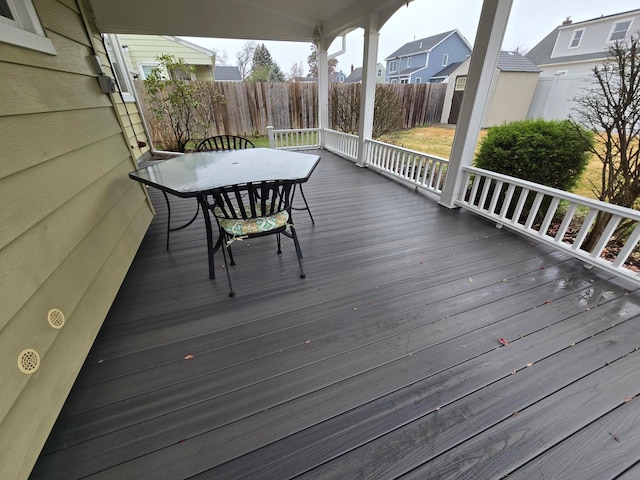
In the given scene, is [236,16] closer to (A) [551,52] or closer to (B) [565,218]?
(A) [551,52]

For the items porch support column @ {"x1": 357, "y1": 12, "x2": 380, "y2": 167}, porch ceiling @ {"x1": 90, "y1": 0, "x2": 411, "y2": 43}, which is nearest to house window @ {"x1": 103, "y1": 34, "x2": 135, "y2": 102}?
porch ceiling @ {"x1": 90, "y1": 0, "x2": 411, "y2": 43}

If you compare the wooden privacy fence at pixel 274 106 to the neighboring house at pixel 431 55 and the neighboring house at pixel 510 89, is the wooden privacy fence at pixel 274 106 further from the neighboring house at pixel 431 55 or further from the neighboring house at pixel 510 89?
the neighboring house at pixel 431 55

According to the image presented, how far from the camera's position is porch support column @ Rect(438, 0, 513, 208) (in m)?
2.32

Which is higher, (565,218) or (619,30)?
(619,30)

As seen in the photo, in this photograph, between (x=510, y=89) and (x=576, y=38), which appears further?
(x=510, y=89)

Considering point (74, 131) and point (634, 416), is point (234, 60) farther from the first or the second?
point (634, 416)

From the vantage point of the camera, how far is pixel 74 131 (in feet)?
5.31

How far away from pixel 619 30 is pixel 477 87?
35.5 inches

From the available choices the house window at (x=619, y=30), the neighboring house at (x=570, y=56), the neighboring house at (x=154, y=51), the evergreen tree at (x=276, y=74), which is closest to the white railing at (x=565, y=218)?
the neighboring house at (x=570, y=56)

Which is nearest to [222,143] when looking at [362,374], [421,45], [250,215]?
[250,215]

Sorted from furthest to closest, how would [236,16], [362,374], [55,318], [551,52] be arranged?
[236,16] → [551,52] → [362,374] → [55,318]

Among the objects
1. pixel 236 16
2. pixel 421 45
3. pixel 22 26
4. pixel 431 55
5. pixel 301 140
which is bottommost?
pixel 301 140

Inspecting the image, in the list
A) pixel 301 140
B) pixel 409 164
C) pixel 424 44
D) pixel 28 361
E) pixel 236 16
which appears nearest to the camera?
pixel 28 361

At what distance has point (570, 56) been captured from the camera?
2.22 metres
